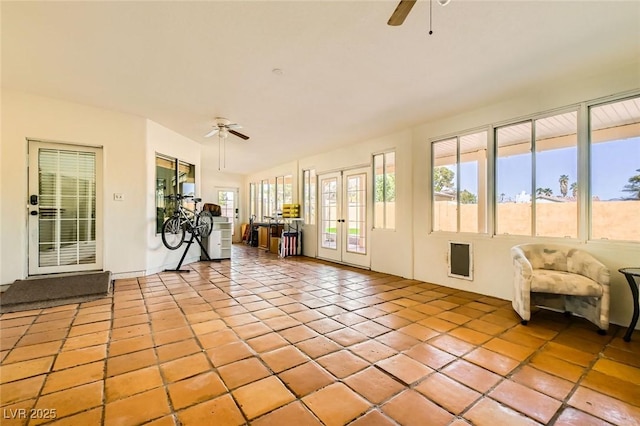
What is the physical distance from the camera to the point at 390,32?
2.41m

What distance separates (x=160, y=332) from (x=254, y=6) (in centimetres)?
292

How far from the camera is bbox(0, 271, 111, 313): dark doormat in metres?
3.28

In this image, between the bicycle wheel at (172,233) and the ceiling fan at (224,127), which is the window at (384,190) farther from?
the bicycle wheel at (172,233)

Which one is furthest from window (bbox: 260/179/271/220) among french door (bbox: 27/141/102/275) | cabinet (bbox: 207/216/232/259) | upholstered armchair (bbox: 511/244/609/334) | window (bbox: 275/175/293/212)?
upholstered armchair (bbox: 511/244/609/334)

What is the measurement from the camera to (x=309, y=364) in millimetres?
2117

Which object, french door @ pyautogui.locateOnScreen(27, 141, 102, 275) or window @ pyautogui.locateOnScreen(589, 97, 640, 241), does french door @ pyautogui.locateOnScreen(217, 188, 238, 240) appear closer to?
french door @ pyautogui.locateOnScreen(27, 141, 102, 275)

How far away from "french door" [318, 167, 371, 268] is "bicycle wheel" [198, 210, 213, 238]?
2.61m

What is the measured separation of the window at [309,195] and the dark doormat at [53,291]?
14.6ft

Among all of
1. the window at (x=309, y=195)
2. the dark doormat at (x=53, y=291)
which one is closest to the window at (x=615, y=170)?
the window at (x=309, y=195)

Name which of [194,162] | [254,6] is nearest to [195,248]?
[194,162]

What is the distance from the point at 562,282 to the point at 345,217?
4069 mm

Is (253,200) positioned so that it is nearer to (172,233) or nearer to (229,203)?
(229,203)

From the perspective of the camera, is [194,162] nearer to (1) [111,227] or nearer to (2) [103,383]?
(1) [111,227]

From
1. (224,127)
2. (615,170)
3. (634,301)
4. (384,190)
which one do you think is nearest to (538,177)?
(615,170)
